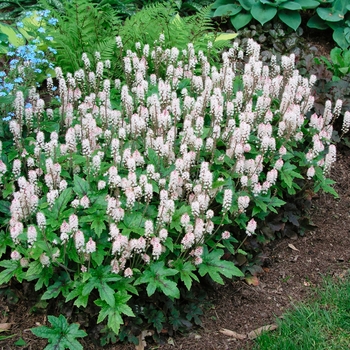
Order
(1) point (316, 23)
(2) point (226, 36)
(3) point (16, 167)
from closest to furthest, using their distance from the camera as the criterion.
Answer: (3) point (16, 167), (2) point (226, 36), (1) point (316, 23)

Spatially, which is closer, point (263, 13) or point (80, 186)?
point (80, 186)

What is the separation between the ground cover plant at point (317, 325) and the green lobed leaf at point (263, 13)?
4.55 meters

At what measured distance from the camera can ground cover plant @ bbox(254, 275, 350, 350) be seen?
3.83 meters

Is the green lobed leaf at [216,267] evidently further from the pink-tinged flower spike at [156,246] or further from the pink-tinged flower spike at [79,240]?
the pink-tinged flower spike at [79,240]

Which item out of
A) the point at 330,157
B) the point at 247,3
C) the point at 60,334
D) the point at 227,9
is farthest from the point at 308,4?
the point at 60,334

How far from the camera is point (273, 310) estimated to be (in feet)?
14.0

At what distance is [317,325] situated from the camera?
13.1 ft

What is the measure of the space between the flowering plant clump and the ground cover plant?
0.56 m

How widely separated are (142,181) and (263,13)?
507 cm

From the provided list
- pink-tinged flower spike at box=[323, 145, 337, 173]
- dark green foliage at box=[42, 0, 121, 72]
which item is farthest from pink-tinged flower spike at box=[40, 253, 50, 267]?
dark green foliage at box=[42, 0, 121, 72]

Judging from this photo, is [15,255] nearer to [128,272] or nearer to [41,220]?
[41,220]

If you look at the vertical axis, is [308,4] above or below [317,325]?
above

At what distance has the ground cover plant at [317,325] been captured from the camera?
151 inches

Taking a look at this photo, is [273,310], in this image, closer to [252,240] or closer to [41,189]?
[252,240]
